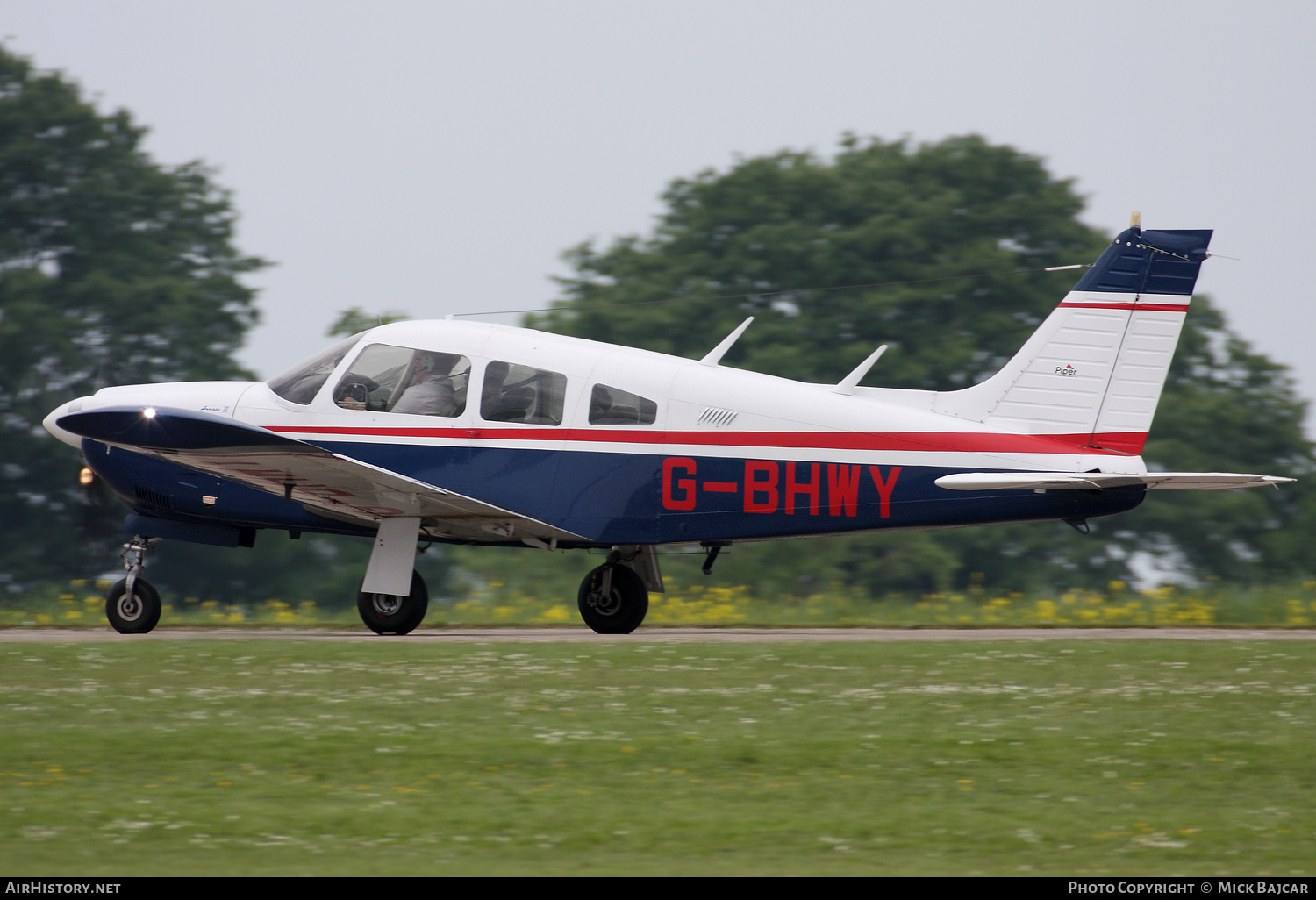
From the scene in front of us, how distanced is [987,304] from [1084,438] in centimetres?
1777

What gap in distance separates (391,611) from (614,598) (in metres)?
2.16

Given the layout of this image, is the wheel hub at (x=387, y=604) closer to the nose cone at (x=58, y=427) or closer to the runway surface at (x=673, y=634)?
the runway surface at (x=673, y=634)

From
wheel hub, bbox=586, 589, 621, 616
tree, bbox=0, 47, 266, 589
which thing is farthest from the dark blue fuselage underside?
tree, bbox=0, 47, 266, 589

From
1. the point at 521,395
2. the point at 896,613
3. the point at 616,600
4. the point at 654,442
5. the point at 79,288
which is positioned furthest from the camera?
the point at 79,288

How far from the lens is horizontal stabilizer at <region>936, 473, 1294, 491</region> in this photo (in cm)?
1139

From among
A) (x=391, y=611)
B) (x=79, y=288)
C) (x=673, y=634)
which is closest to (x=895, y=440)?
(x=673, y=634)

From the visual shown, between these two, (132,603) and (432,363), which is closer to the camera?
(432,363)

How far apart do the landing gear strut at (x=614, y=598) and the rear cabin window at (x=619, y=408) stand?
5.14 ft

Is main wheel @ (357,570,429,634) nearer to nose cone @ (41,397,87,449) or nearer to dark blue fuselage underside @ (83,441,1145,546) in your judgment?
dark blue fuselage underside @ (83,441,1145,546)

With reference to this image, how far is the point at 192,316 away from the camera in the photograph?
28.5 meters

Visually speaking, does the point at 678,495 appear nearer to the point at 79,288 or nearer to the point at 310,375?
the point at 310,375

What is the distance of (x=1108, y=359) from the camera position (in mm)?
12656

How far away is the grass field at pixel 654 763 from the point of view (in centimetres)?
596

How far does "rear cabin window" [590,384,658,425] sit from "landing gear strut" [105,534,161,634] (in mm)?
4709
